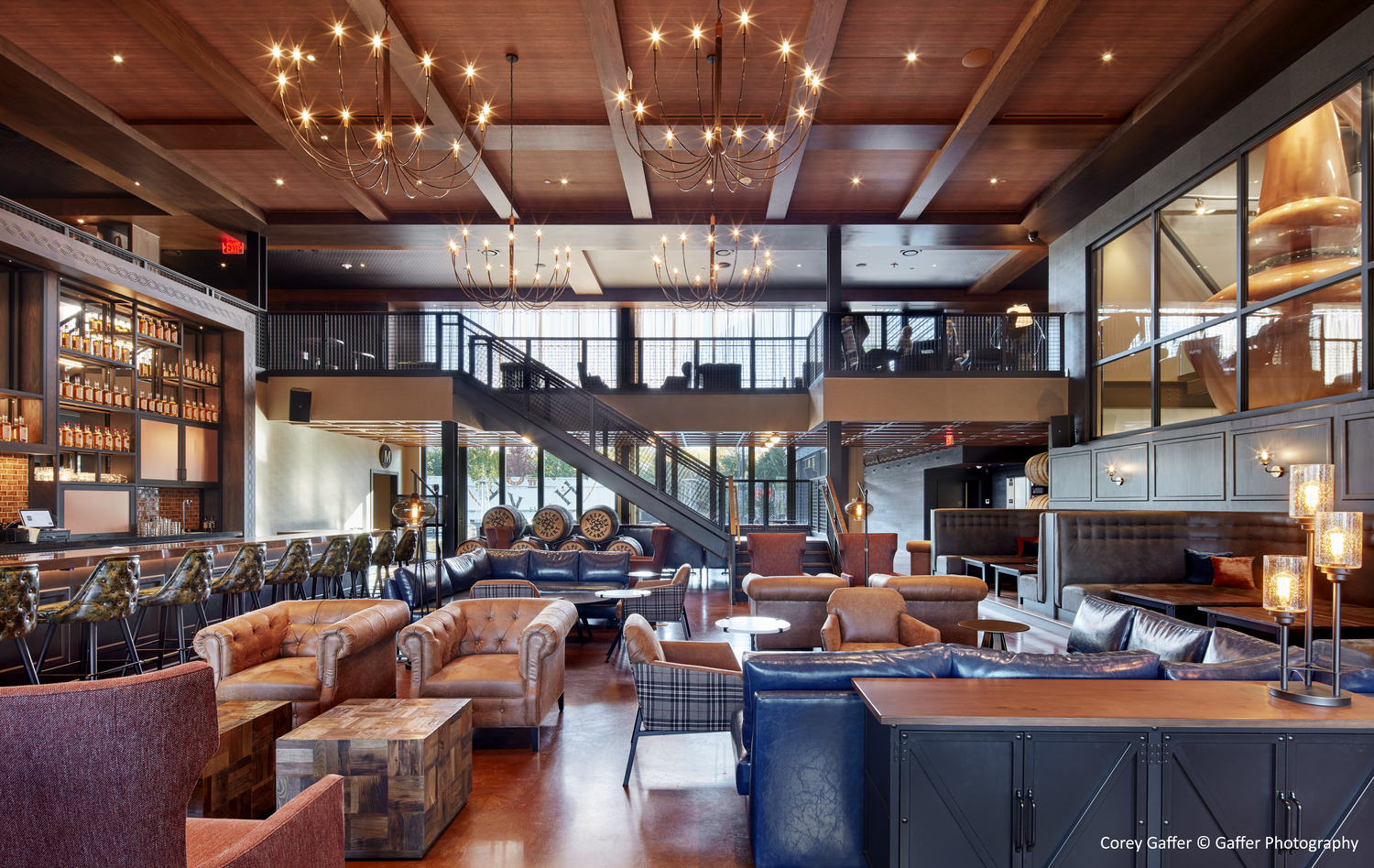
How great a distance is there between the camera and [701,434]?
15367mm

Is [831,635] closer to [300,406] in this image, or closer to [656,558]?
[656,558]

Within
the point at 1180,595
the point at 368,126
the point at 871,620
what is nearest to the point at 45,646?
the point at 871,620

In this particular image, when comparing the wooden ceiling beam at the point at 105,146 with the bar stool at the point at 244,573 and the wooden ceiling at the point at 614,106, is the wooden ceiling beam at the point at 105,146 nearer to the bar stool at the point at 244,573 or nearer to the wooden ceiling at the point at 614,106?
the wooden ceiling at the point at 614,106

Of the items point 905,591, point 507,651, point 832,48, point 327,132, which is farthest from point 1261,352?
point 327,132

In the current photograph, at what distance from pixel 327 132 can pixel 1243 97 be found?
10.1m

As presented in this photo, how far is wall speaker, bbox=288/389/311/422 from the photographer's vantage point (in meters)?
12.2

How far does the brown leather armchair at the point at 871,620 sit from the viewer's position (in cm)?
578

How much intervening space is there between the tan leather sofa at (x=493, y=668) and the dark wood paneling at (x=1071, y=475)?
881 centimetres

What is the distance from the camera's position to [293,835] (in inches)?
87.8

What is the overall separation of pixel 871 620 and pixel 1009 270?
35.2 ft

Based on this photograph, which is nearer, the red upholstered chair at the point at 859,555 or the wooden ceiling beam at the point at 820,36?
the wooden ceiling beam at the point at 820,36

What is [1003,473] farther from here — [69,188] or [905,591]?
[69,188]

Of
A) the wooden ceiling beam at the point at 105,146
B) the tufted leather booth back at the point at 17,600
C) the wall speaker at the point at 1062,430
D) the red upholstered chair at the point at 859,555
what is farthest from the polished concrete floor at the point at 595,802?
the wall speaker at the point at 1062,430

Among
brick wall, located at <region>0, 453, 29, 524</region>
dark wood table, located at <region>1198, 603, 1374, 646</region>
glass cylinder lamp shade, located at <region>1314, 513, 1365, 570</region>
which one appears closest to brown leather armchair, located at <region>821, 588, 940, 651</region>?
dark wood table, located at <region>1198, 603, 1374, 646</region>
